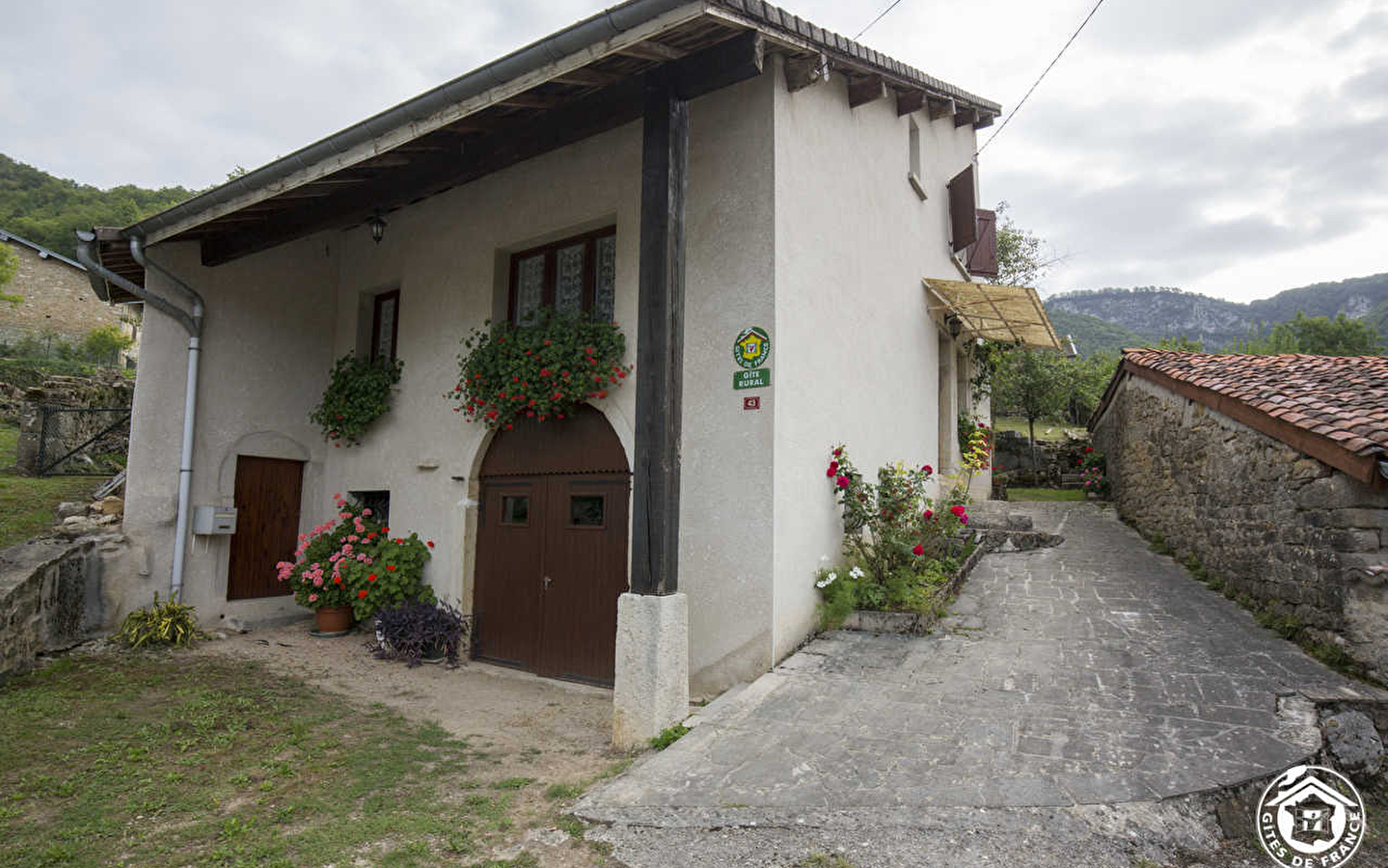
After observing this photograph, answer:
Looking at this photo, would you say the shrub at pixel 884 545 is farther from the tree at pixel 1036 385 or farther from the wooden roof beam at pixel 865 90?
the tree at pixel 1036 385

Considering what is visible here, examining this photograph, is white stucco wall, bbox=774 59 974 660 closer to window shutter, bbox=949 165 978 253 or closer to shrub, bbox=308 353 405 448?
window shutter, bbox=949 165 978 253

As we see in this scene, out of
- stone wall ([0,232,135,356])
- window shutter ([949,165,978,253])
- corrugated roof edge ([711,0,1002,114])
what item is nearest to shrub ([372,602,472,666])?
corrugated roof edge ([711,0,1002,114])

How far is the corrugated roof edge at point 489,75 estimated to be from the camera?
4.26 m

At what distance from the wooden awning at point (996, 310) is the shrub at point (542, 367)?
462cm

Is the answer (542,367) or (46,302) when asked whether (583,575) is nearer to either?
(542,367)

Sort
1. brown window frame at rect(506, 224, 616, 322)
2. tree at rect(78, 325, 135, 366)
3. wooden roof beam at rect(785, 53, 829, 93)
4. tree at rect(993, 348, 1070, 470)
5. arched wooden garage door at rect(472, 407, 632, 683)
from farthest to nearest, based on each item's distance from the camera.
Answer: tree at rect(78, 325, 135, 366)
tree at rect(993, 348, 1070, 470)
brown window frame at rect(506, 224, 616, 322)
arched wooden garage door at rect(472, 407, 632, 683)
wooden roof beam at rect(785, 53, 829, 93)

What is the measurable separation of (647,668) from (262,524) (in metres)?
6.37

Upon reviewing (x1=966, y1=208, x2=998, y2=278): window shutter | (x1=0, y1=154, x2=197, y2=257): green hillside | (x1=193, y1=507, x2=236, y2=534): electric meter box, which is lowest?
(x1=193, y1=507, x2=236, y2=534): electric meter box

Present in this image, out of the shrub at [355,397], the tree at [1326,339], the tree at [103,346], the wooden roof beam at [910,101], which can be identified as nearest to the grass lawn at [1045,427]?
the wooden roof beam at [910,101]

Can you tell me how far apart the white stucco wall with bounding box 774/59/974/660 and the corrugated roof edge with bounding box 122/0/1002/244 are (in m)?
0.78

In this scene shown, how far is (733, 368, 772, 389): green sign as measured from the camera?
5.39 metres

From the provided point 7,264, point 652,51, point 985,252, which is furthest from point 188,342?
point 7,264

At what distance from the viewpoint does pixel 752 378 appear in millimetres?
5453

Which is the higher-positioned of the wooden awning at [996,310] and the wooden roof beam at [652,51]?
the wooden roof beam at [652,51]
